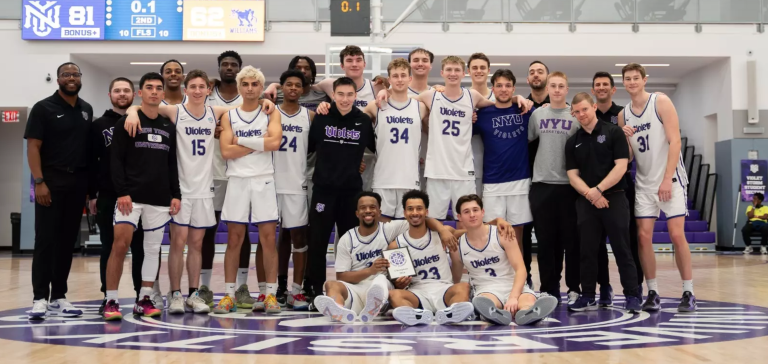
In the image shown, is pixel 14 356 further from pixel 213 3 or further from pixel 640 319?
pixel 213 3

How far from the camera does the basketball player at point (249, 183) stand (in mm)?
6410

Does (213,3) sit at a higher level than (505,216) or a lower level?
higher

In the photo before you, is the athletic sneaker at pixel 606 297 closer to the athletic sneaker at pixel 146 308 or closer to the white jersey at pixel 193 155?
the white jersey at pixel 193 155

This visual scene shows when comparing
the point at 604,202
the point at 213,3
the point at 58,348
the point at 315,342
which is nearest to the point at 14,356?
the point at 58,348

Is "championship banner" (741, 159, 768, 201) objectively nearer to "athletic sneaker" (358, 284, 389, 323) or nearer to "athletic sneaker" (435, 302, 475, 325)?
"athletic sneaker" (435, 302, 475, 325)

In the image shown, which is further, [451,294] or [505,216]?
[505,216]

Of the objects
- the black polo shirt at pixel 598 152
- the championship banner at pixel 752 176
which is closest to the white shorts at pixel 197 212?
the black polo shirt at pixel 598 152

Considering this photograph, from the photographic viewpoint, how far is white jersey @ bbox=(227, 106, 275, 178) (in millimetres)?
6465

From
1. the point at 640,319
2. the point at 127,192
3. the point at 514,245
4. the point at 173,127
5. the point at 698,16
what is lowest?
the point at 640,319

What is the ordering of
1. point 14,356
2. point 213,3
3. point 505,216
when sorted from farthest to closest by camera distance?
point 213,3
point 505,216
point 14,356

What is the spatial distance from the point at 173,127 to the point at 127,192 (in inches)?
27.0

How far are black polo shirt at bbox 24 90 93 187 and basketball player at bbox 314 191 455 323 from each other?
2.33 meters

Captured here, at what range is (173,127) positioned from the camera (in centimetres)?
631

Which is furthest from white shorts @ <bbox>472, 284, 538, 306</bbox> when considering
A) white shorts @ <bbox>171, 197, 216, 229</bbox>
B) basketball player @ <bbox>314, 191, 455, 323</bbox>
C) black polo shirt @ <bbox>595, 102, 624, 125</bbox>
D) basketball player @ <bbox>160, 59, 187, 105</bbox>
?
basketball player @ <bbox>160, 59, 187, 105</bbox>
